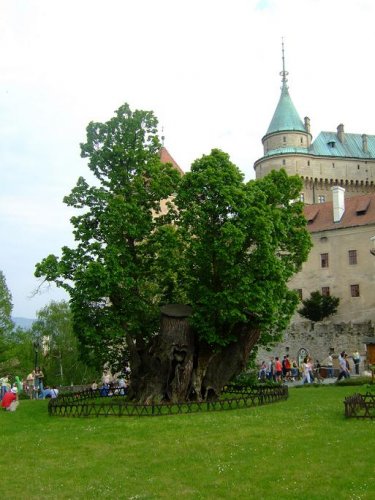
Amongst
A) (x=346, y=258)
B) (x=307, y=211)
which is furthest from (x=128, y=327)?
(x=307, y=211)

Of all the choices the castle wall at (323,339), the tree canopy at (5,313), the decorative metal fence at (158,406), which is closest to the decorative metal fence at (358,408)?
the decorative metal fence at (158,406)

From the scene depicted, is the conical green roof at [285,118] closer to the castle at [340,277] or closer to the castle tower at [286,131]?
the castle tower at [286,131]

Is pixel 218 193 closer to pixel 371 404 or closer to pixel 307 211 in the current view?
pixel 371 404

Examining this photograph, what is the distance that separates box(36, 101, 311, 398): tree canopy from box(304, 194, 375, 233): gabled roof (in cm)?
2950

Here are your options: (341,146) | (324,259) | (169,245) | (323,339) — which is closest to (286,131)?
(341,146)

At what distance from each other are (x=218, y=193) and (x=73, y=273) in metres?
6.73

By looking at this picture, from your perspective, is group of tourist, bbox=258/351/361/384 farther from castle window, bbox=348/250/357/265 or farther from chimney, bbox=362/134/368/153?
chimney, bbox=362/134/368/153

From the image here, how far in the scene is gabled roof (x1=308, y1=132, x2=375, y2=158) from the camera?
3310 inches

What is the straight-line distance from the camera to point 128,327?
25.2 m

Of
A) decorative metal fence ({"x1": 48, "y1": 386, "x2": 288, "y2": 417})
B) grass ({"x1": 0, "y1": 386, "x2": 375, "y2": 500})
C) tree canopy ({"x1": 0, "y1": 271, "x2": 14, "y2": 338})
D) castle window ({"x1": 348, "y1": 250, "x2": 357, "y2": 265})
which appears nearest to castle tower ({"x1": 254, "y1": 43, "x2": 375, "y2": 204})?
castle window ({"x1": 348, "y1": 250, "x2": 357, "y2": 265})

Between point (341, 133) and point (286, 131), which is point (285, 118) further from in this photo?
point (341, 133)

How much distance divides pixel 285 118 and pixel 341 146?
399 inches

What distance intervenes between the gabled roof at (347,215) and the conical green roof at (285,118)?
78.3 ft

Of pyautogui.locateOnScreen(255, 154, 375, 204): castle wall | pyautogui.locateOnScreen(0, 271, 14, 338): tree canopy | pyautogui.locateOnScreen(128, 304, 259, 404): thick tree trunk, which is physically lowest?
pyautogui.locateOnScreen(128, 304, 259, 404): thick tree trunk
